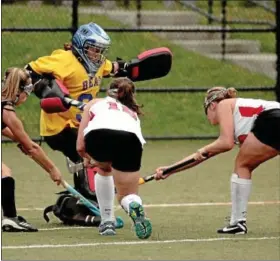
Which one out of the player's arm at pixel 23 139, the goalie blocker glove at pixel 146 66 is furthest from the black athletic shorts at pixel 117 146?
the goalie blocker glove at pixel 146 66

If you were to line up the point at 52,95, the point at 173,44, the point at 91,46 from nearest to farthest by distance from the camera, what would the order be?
the point at 52,95, the point at 91,46, the point at 173,44

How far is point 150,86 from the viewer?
705 inches

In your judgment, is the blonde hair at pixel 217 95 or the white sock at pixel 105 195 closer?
the white sock at pixel 105 195

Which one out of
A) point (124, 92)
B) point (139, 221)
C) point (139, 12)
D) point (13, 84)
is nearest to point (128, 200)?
point (139, 221)

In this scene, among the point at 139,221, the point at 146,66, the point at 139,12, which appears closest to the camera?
the point at 139,221

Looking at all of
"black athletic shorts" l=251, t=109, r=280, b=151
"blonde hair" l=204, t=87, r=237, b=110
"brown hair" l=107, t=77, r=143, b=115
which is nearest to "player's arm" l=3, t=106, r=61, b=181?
"brown hair" l=107, t=77, r=143, b=115

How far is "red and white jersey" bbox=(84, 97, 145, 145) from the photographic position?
30.8 ft

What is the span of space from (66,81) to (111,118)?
4.02 ft

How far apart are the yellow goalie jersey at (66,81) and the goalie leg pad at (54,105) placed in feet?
1.59

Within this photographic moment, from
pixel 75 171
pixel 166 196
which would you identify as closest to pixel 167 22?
pixel 166 196

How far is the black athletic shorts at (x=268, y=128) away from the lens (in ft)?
31.5

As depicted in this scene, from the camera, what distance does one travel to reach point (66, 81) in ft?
34.5

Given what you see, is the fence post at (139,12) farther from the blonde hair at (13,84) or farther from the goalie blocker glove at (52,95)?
the blonde hair at (13,84)

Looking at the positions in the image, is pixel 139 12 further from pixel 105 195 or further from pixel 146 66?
pixel 105 195
